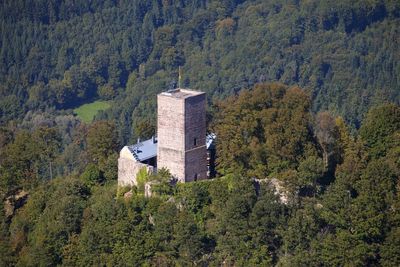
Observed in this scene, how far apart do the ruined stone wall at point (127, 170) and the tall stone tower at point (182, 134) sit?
133 cm

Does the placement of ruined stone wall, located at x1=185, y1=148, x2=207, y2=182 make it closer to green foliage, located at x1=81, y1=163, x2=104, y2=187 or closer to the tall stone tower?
the tall stone tower

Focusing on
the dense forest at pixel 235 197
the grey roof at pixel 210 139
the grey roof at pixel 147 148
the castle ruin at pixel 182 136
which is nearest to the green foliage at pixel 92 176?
the dense forest at pixel 235 197

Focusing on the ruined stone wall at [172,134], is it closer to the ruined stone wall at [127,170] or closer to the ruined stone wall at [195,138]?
the ruined stone wall at [195,138]

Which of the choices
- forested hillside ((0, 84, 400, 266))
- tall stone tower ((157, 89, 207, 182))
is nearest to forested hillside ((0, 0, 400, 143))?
forested hillside ((0, 84, 400, 266))

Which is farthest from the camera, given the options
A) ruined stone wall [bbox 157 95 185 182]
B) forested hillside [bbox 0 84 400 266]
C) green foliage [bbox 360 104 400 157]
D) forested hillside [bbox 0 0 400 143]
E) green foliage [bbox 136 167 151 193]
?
forested hillside [bbox 0 0 400 143]

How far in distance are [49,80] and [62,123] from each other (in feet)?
59.8

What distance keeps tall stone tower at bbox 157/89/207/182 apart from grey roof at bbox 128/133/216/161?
1534mm

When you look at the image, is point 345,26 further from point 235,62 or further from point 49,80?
point 49,80

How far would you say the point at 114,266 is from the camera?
66.8m

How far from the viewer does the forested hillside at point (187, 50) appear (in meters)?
124

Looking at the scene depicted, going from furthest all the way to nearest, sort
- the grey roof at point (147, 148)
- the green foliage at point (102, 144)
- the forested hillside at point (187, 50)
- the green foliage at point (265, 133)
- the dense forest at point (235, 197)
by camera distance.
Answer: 1. the forested hillside at point (187, 50)
2. the green foliage at point (102, 144)
3. the grey roof at point (147, 148)
4. the green foliage at point (265, 133)
5. the dense forest at point (235, 197)

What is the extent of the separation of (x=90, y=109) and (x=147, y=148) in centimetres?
5930

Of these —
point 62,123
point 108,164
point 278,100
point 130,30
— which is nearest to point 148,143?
point 108,164

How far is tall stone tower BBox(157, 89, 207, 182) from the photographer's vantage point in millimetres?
65375
